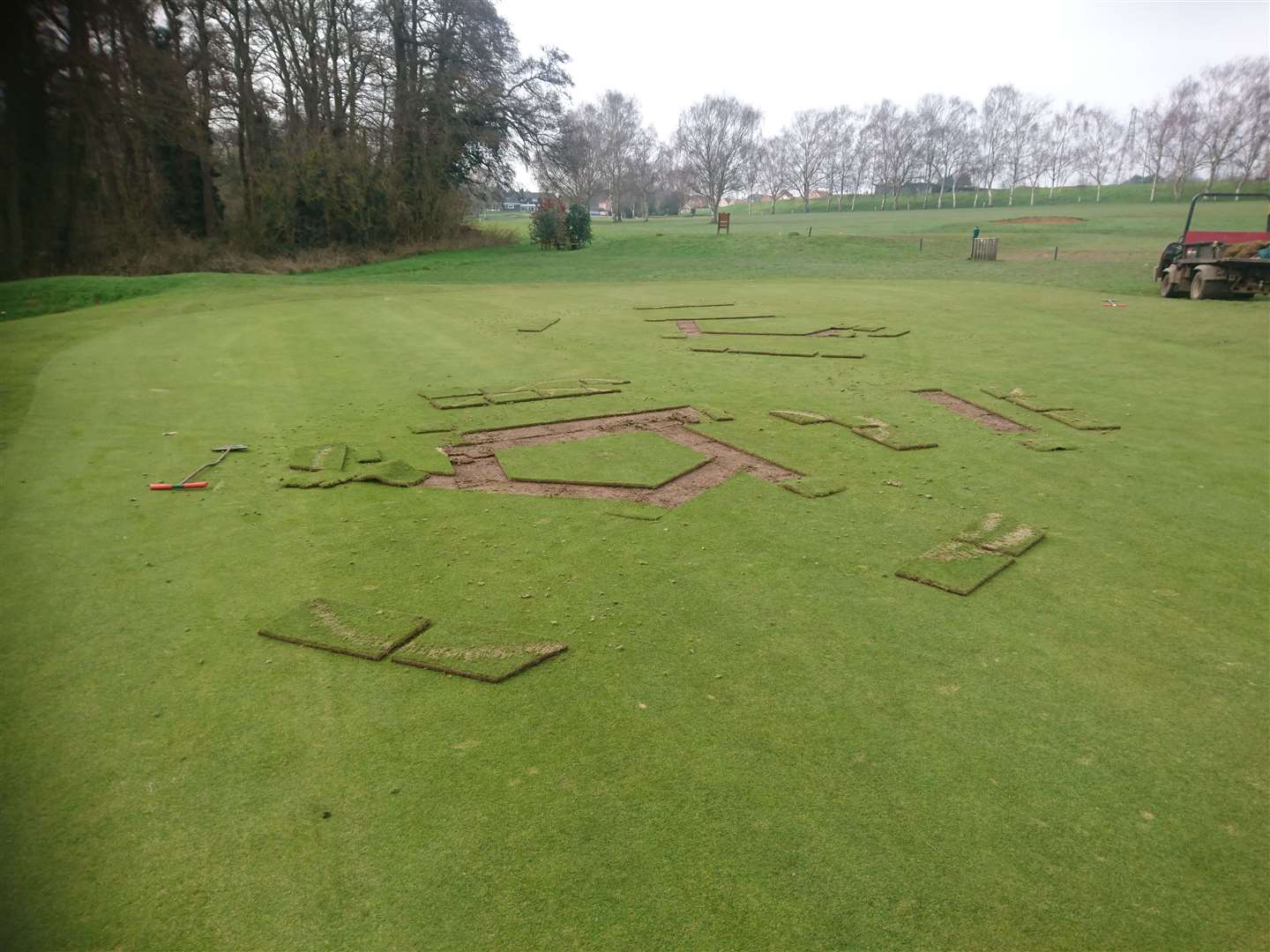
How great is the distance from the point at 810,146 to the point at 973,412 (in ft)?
299

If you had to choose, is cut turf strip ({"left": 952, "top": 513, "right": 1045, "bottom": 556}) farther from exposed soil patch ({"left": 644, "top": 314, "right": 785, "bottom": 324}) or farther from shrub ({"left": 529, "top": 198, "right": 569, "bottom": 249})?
shrub ({"left": 529, "top": 198, "right": 569, "bottom": 249})

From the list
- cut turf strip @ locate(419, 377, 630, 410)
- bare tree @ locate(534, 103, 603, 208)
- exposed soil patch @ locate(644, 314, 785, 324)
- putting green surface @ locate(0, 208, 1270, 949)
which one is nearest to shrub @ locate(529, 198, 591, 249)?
bare tree @ locate(534, 103, 603, 208)

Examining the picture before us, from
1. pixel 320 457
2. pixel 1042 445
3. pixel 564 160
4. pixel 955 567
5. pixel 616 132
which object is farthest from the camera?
pixel 616 132

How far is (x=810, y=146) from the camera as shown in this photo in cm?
8806

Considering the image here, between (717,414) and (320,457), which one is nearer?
(320,457)

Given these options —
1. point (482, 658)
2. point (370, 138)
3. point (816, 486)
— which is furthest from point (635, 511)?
point (370, 138)

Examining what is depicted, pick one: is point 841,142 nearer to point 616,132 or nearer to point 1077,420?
point 616,132

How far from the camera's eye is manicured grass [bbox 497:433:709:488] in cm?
515

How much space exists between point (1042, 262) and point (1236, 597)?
24.5 m

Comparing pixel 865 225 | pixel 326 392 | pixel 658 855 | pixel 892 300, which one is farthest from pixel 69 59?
pixel 865 225

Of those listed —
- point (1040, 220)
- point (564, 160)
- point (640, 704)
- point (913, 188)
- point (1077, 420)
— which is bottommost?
point (640, 704)

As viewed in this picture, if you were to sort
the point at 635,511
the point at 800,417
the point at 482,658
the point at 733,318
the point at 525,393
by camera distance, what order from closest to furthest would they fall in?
the point at 482,658 < the point at 635,511 < the point at 800,417 < the point at 525,393 < the point at 733,318

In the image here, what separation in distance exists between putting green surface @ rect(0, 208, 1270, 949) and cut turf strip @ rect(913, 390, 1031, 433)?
34 centimetres

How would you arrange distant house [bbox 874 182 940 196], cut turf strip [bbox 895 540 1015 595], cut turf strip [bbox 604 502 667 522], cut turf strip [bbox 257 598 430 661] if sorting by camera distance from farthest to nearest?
distant house [bbox 874 182 940 196]
cut turf strip [bbox 604 502 667 522]
cut turf strip [bbox 895 540 1015 595]
cut turf strip [bbox 257 598 430 661]
